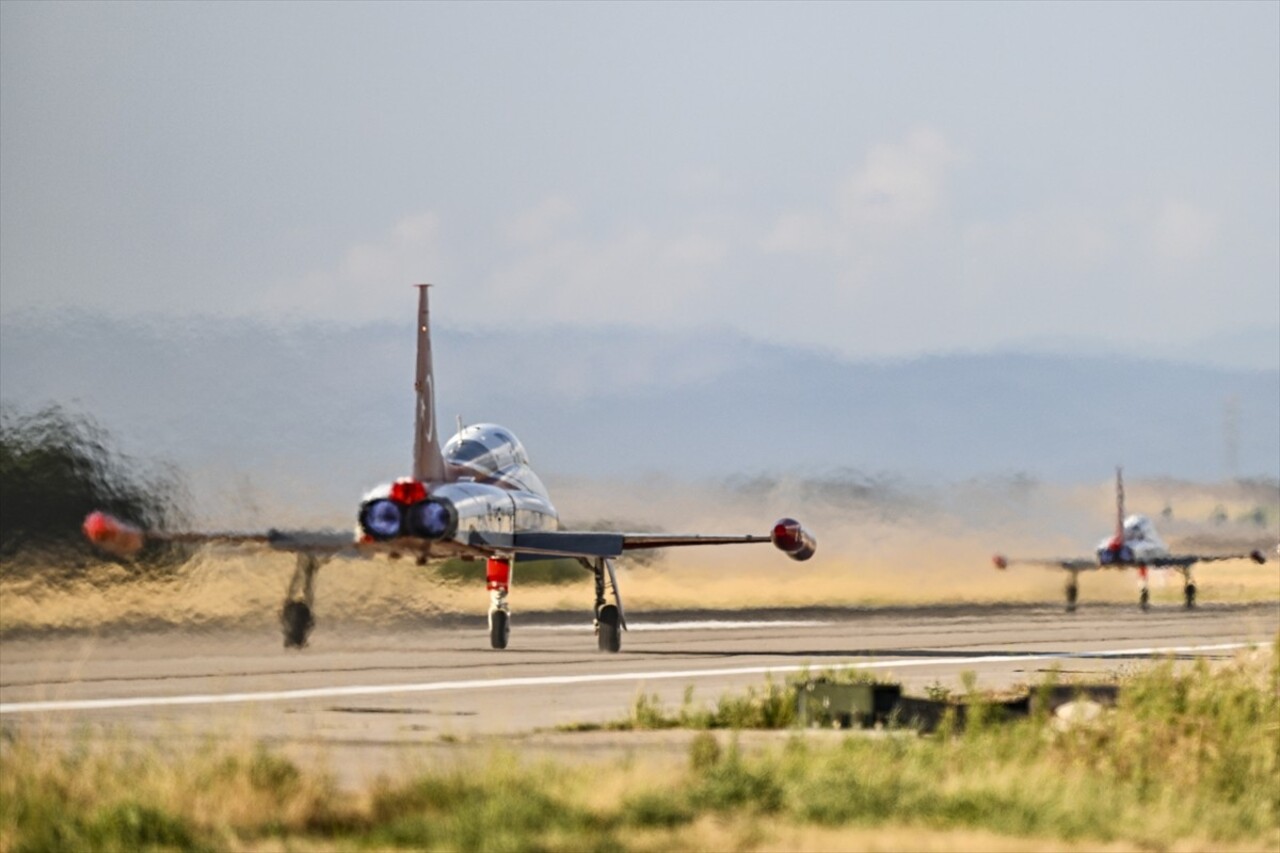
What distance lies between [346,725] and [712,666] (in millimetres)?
13497

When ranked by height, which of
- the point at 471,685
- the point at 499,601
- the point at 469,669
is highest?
the point at 499,601

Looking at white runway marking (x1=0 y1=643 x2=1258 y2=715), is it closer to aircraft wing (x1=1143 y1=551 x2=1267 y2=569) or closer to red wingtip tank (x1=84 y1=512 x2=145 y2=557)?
red wingtip tank (x1=84 y1=512 x2=145 y2=557)

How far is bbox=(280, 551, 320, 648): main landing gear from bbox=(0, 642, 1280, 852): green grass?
65.4ft

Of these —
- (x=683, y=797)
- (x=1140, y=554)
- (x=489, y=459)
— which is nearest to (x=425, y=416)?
(x=489, y=459)

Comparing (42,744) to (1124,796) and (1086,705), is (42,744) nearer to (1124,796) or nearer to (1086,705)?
(1124,796)

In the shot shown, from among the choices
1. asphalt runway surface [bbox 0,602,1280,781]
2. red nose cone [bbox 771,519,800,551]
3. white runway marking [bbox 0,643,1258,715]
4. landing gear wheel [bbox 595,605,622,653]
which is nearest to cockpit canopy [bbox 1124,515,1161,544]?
asphalt runway surface [bbox 0,602,1280,781]

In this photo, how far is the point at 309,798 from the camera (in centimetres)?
1522

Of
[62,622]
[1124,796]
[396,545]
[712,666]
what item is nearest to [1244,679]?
[1124,796]

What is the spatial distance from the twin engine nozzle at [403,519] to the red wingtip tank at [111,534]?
4019 millimetres

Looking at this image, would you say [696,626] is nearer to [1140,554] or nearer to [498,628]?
[498,628]

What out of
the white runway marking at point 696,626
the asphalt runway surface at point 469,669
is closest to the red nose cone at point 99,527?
the asphalt runway surface at point 469,669

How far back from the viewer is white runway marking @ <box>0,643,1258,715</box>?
86.7 feet

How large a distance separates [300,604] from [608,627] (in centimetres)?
600

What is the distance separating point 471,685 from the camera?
30406 millimetres
